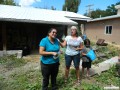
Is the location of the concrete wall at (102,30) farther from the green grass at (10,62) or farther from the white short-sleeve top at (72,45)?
the white short-sleeve top at (72,45)

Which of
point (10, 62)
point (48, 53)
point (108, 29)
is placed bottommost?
point (10, 62)

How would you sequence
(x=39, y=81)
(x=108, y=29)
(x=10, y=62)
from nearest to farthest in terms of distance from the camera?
(x=39, y=81)
(x=10, y=62)
(x=108, y=29)

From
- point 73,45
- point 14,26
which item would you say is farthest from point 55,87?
point 14,26

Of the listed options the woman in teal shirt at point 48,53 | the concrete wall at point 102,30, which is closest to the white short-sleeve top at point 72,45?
the woman in teal shirt at point 48,53

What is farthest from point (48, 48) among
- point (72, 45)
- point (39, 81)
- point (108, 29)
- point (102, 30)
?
point (102, 30)

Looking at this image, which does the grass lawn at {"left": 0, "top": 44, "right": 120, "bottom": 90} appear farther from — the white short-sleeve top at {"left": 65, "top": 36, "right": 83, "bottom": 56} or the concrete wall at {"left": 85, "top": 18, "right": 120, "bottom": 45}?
the concrete wall at {"left": 85, "top": 18, "right": 120, "bottom": 45}

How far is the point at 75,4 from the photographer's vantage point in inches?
1507

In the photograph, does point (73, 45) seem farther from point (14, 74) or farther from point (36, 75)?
point (14, 74)

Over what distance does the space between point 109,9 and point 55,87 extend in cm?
4452

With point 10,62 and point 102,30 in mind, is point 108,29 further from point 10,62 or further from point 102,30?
point 10,62

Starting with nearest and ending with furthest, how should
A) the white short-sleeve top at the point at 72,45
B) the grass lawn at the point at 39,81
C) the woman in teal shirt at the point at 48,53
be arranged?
the woman in teal shirt at the point at 48,53
the white short-sleeve top at the point at 72,45
the grass lawn at the point at 39,81

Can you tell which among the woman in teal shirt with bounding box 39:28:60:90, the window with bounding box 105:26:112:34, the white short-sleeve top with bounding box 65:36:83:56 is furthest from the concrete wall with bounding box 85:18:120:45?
the woman in teal shirt with bounding box 39:28:60:90

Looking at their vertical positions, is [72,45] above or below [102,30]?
below

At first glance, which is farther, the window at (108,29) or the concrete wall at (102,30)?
the window at (108,29)
